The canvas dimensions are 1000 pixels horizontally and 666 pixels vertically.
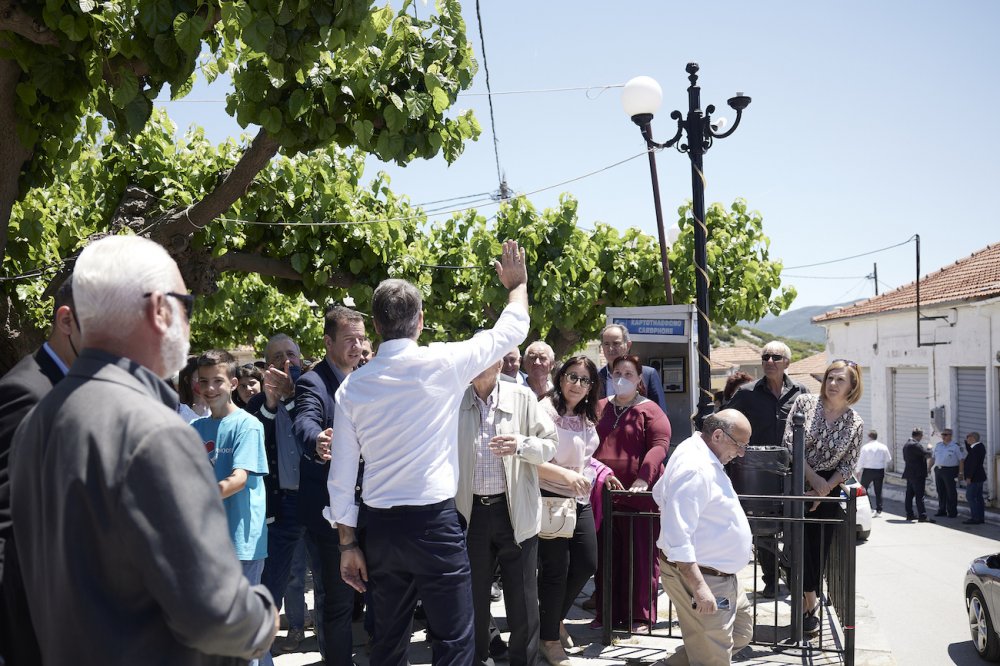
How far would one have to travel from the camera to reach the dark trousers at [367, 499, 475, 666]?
12.7ft

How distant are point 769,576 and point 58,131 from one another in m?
6.75

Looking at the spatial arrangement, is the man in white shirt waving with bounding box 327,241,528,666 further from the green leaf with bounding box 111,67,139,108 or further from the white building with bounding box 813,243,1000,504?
the white building with bounding box 813,243,1000,504

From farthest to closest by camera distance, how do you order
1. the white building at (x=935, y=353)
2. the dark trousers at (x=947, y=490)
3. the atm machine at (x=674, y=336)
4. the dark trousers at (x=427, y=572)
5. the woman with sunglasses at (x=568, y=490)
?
the white building at (x=935, y=353) → the dark trousers at (x=947, y=490) → the atm machine at (x=674, y=336) → the woman with sunglasses at (x=568, y=490) → the dark trousers at (x=427, y=572)

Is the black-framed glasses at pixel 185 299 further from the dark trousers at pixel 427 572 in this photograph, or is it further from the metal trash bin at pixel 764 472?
the metal trash bin at pixel 764 472

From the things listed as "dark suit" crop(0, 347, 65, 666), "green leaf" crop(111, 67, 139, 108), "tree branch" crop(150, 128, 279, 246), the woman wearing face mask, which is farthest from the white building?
"dark suit" crop(0, 347, 65, 666)

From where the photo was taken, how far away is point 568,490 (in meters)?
5.76

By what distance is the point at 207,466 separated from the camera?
195 cm

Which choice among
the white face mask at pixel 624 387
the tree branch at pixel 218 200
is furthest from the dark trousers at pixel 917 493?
the tree branch at pixel 218 200

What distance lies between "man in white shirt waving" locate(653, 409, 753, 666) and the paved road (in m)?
2.64

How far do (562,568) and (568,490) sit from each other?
56cm

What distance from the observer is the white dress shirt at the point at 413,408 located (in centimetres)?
391

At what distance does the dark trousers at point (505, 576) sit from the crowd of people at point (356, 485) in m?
0.01

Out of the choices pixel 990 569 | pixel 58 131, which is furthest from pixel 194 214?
pixel 990 569

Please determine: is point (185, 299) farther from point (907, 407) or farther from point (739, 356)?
point (739, 356)
